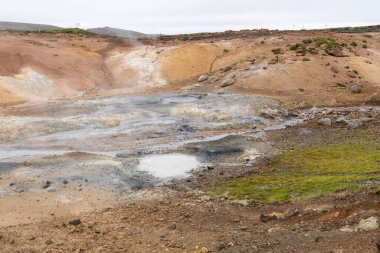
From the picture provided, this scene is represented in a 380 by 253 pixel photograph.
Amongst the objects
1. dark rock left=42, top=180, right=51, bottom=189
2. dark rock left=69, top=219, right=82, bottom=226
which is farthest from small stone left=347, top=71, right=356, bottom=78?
dark rock left=69, top=219, right=82, bottom=226

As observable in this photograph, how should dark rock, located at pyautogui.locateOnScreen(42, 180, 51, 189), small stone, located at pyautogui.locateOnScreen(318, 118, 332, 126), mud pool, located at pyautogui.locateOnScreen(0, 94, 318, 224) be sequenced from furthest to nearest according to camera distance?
small stone, located at pyautogui.locateOnScreen(318, 118, 332, 126) → dark rock, located at pyautogui.locateOnScreen(42, 180, 51, 189) → mud pool, located at pyautogui.locateOnScreen(0, 94, 318, 224)

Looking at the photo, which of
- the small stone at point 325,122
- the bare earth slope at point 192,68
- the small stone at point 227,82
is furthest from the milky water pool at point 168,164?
the small stone at point 227,82

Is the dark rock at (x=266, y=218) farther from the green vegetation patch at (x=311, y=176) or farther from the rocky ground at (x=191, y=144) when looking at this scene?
the green vegetation patch at (x=311, y=176)

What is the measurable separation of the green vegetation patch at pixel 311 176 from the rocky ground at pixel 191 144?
0.29 ft

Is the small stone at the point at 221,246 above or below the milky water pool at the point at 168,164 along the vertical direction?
above

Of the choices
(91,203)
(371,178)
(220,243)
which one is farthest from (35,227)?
(371,178)

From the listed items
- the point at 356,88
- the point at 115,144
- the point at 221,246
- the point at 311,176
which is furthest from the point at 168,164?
the point at 356,88

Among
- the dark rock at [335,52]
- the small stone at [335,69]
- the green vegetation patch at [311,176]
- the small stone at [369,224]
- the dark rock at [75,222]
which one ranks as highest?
the dark rock at [335,52]

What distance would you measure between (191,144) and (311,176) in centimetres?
901

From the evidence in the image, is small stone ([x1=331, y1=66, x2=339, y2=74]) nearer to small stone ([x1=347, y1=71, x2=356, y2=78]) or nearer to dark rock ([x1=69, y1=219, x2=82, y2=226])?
small stone ([x1=347, y1=71, x2=356, y2=78])

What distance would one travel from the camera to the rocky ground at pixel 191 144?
16438mm

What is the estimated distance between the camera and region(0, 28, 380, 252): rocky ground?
1644cm

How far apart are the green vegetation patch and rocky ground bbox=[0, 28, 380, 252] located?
0.09m

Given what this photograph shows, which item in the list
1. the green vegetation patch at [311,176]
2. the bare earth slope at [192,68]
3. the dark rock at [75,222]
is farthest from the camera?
the bare earth slope at [192,68]
